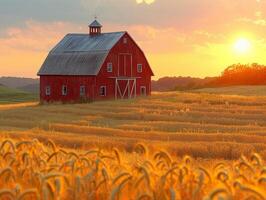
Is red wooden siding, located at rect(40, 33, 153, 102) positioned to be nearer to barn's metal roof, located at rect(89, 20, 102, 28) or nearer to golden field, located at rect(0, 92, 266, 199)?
barn's metal roof, located at rect(89, 20, 102, 28)

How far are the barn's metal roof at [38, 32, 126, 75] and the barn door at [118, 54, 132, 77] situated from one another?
8.18 feet

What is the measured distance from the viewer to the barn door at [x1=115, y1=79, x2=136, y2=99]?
2579 inches

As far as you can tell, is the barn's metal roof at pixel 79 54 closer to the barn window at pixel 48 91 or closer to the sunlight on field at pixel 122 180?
the barn window at pixel 48 91

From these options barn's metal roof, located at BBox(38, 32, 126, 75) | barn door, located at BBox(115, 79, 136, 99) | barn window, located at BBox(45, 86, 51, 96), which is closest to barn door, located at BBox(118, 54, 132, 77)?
barn door, located at BBox(115, 79, 136, 99)

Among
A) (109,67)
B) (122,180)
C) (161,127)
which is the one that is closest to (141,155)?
(122,180)

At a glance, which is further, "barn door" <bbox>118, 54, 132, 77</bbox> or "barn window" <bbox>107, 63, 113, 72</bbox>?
"barn door" <bbox>118, 54, 132, 77</bbox>

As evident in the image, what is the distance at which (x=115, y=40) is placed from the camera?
64875 millimetres

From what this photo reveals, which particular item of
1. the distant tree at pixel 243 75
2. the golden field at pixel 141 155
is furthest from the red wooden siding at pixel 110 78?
the distant tree at pixel 243 75

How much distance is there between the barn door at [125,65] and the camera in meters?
65.9

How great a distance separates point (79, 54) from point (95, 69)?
4316 mm

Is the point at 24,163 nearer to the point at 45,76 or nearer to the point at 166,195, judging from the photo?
the point at 166,195

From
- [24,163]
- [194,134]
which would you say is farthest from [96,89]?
[24,163]

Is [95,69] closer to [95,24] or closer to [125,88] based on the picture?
[125,88]

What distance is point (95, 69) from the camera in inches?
2493
